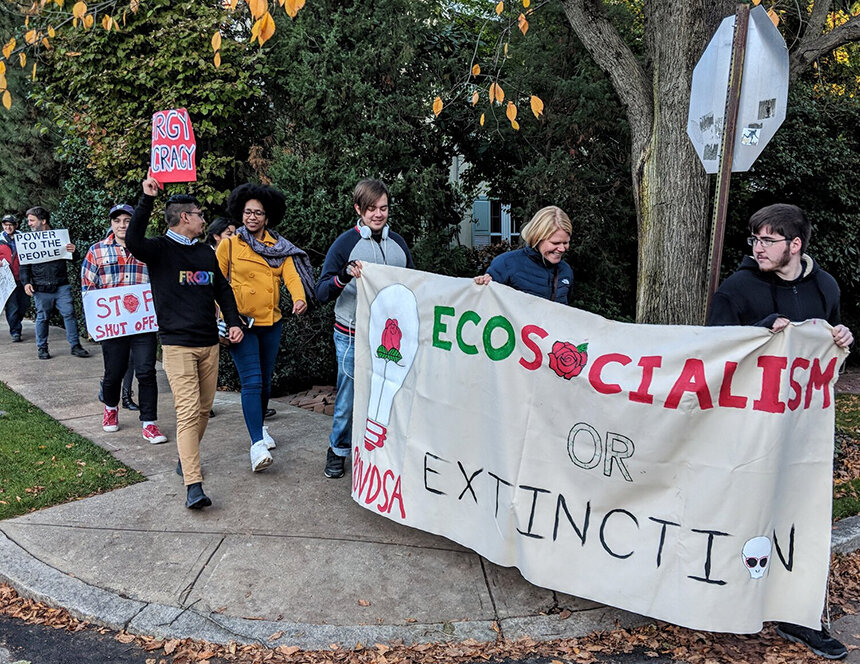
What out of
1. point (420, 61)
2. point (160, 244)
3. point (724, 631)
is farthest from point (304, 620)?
point (420, 61)

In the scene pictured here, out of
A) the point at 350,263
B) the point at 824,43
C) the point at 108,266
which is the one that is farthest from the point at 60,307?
the point at 824,43

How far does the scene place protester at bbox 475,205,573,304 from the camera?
4.18 meters

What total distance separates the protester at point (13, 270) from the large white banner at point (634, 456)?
7.85 metres

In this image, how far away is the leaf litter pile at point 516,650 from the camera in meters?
3.17

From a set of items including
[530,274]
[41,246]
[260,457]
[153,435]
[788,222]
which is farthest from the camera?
[41,246]

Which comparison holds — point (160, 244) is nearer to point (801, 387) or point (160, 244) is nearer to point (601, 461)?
point (601, 461)

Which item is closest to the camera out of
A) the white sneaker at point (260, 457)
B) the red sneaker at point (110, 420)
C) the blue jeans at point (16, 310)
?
the white sneaker at point (260, 457)

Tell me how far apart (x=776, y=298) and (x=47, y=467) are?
16.0 feet

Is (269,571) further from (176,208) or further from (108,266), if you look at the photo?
(108,266)

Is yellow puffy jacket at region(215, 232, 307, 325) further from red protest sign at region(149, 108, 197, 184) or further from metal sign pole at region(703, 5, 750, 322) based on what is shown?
metal sign pole at region(703, 5, 750, 322)

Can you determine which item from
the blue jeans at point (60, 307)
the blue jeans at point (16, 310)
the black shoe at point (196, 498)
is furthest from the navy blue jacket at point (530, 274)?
the blue jeans at point (16, 310)

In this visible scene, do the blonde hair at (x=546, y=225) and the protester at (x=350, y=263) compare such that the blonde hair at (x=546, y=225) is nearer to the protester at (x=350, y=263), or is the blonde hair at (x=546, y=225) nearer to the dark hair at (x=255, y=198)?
the protester at (x=350, y=263)

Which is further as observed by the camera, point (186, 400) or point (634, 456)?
point (186, 400)

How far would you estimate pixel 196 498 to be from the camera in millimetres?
4363
